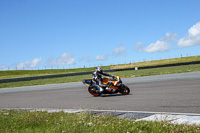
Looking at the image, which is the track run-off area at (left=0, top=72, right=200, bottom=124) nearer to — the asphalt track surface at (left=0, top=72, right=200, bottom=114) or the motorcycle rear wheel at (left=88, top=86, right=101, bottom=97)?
the asphalt track surface at (left=0, top=72, right=200, bottom=114)

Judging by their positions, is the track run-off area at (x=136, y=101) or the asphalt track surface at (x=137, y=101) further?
the asphalt track surface at (x=137, y=101)

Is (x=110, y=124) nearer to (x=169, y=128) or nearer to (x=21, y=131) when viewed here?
(x=169, y=128)

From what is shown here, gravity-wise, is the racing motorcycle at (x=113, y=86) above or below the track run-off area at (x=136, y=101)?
above

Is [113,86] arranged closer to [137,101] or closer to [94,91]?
[94,91]

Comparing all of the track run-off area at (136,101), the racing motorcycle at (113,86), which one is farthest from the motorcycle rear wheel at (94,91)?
the track run-off area at (136,101)

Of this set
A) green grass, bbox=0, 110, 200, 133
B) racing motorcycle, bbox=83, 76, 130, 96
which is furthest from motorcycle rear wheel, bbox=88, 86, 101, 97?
green grass, bbox=0, 110, 200, 133

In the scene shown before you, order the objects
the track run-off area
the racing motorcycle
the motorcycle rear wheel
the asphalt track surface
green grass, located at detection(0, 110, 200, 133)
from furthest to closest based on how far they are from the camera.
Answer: the motorcycle rear wheel → the racing motorcycle → the asphalt track surface → the track run-off area → green grass, located at detection(0, 110, 200, 133)

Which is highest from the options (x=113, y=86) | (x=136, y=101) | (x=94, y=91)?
(x=113, y=86)

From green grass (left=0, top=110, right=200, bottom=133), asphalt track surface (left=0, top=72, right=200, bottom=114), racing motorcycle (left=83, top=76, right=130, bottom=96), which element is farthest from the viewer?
racing motorcycle (left=83, top=76, right=130, bottom=96)

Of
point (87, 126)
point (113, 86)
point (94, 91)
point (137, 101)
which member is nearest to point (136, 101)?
point (137, 101)

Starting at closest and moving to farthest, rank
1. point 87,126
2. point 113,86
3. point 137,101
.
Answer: point 87,126 → point 137,101 → point 113,86

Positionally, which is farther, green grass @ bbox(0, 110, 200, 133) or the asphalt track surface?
the asphalt track surface

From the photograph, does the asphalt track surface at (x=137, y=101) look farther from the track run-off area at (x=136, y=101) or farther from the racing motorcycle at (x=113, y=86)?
the racing motorcycle at (x=113, y=86)

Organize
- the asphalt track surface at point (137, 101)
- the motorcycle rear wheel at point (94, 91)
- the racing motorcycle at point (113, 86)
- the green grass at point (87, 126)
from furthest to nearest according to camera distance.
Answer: the motorcycle rear wheel at point (94, 91), the racing motorcycle at point (113, 86), the asphalt track surface at point (137, 101), the green grass at point (87, 126)
